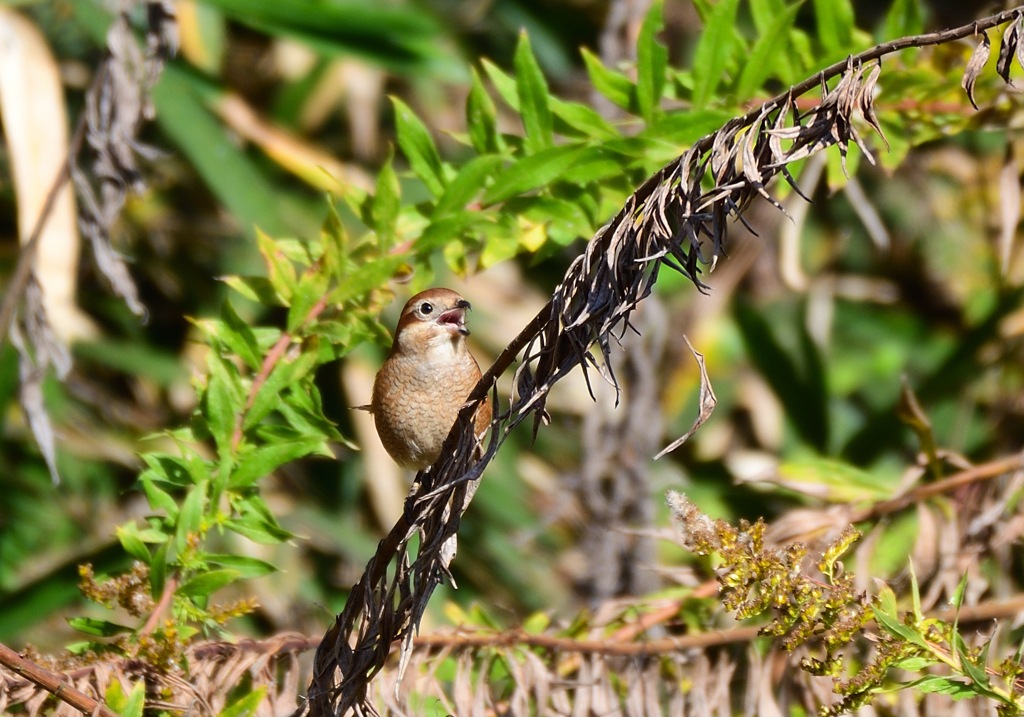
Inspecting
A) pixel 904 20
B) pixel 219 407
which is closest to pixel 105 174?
pixel 219 407

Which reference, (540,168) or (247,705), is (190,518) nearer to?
(247,705)

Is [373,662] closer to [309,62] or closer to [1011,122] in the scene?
[1011,122]

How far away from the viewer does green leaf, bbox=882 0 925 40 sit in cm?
290

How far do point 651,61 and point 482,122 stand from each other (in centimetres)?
45

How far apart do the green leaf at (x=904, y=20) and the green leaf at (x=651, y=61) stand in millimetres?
727

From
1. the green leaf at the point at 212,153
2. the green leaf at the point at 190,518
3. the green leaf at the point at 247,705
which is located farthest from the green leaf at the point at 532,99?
the green leaf at the point at 212,153

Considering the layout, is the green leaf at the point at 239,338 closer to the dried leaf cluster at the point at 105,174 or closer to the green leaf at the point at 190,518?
the green leaf at the point at 190,518

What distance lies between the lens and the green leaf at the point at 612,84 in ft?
8.82

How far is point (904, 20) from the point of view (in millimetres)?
2926

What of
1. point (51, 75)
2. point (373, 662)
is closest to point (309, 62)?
point (51, 75)

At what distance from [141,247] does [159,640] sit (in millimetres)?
3587

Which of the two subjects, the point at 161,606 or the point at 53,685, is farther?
the point at 161,606

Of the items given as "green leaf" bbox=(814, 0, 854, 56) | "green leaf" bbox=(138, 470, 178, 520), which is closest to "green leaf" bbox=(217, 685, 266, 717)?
"green leaf" bbox=(138, 470, 178, 520)

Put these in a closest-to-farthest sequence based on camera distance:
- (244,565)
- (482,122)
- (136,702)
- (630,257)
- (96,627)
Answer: (630,257)
(136,702)
(96,627)
(244,565)
(482,122)
